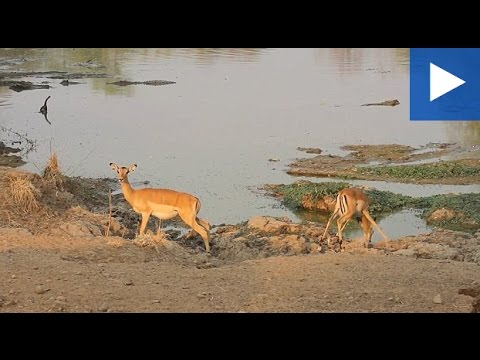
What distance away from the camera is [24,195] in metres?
9.99

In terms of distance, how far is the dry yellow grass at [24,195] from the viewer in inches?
391

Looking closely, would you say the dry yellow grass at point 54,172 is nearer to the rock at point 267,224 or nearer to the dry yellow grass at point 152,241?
the dry yellow grass at point 152,241

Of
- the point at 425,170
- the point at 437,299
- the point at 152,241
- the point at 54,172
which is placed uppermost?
the point at 54,172

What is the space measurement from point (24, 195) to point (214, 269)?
115 inches

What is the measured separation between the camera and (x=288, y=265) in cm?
841

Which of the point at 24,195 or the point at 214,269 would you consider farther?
the point at 24,195

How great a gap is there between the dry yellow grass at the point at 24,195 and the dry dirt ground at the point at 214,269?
2cm

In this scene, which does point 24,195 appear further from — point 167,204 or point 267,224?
point 267,224

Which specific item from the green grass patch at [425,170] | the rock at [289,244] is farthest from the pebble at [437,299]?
the green grass patch at [425,170]

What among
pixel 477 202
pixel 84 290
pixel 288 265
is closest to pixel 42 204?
pixel 84 290

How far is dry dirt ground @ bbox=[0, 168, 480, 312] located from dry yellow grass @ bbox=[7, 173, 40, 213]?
24mm

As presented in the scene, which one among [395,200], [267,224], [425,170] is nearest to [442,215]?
[395,200]

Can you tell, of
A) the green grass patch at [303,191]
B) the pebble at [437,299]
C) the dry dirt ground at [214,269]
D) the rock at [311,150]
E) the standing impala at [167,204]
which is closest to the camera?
the dry dirt ground at [214,269]

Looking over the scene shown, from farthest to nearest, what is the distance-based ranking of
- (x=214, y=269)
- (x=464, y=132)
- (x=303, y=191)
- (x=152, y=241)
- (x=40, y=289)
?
(x=464, y=132) → (x=303, y=191) → (x=152, y=241) → (x=214, y=269) → (x=40, y=289)
